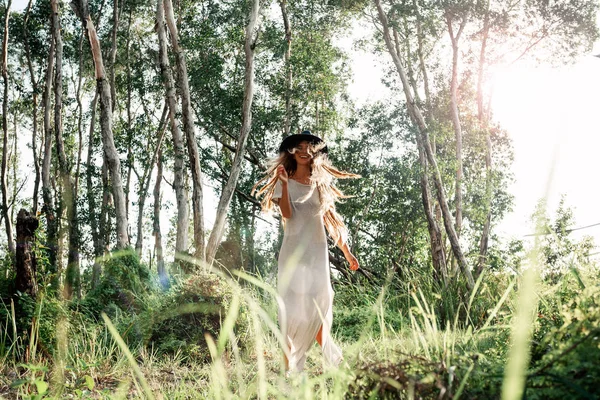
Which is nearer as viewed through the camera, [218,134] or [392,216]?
[392,216]

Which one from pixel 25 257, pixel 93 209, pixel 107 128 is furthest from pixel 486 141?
pixel 25 257

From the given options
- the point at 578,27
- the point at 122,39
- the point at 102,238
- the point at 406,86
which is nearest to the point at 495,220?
the point at 578,27

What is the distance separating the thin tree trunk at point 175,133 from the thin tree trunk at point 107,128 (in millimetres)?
1700

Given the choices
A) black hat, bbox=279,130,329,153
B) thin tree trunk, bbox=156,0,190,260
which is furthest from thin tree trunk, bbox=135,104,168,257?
black hat, bbox=279,130,329,153

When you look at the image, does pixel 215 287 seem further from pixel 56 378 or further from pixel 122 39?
pixel 122 39

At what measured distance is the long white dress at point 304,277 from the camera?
5203 mm

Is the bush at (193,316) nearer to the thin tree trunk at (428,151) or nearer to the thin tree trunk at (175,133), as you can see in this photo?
the thin tree trunk at (428,151)

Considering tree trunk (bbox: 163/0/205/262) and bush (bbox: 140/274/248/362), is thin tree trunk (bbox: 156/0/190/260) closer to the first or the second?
tree trunk (bbox: 163/0/205/262)

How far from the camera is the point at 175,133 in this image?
17.7 m

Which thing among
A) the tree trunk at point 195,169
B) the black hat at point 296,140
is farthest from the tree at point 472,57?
the black hat at point 296,140

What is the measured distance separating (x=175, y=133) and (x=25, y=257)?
12.0 meters

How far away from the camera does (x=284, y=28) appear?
22.9m

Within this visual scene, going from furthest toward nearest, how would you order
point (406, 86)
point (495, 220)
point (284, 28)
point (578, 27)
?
point (495, 220), point (284, 28), point (578, 27), point (406, 86)

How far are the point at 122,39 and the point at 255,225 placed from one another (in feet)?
34.1
